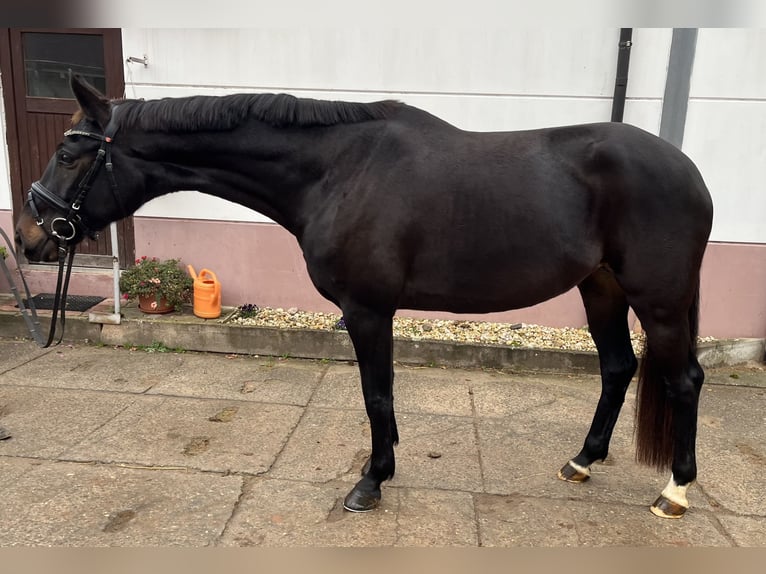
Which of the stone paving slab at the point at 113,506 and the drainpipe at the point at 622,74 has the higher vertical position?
the drainpipe at the point at 622,74

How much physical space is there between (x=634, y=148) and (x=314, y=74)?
10.5ft

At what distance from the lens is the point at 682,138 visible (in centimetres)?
450

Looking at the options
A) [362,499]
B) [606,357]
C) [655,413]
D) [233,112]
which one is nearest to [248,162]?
[233,112]

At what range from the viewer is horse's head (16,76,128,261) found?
2312 millimetres

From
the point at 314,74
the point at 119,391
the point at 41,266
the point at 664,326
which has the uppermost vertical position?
the point at 314,74

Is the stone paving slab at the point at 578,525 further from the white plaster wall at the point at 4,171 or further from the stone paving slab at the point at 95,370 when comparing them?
the white plaster wall at the point at 4,171

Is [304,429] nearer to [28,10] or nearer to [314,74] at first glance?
[28,10]

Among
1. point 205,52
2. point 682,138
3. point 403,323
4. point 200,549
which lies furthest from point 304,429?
point 682,138

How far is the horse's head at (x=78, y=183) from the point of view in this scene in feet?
7.59

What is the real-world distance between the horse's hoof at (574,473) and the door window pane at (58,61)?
5.17 metres

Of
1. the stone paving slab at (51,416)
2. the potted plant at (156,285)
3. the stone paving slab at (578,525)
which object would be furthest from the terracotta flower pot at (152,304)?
the stone paving slab at (578,525)

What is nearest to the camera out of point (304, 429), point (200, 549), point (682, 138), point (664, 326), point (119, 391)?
point (200, 549)

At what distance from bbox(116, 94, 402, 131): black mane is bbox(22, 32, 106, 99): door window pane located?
3.47 m

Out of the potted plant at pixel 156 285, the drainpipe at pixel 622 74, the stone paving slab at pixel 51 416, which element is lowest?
the stone paving slab at pixel 51 416
